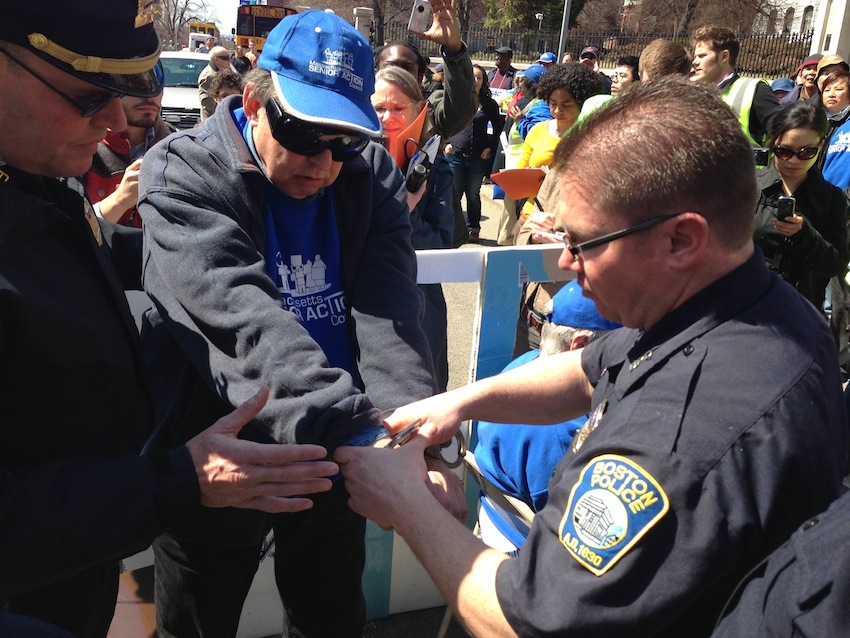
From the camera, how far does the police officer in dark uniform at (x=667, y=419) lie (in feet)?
3.91

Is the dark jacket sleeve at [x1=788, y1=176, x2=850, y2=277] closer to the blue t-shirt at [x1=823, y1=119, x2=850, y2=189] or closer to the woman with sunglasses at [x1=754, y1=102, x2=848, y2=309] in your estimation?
the woman with sunglasses at [x1=754, y1=102, x2=848, y2=309]

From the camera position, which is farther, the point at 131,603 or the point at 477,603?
the point at 131,603

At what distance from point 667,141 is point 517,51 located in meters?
38.4

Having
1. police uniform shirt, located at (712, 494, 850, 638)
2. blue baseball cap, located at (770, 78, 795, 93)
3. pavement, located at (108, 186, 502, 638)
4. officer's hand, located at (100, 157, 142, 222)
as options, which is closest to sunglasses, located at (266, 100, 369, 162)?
police uniform shirt, located at (712, 494, 850, 638)

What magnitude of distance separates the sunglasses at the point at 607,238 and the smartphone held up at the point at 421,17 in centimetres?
299

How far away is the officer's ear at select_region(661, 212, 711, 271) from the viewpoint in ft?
4.50

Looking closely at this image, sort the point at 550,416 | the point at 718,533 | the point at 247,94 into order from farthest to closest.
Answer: the point at 550,416, the point at 247,94, the point at 718,533

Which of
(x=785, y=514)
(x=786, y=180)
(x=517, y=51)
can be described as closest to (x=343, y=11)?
(x=517, y=51)

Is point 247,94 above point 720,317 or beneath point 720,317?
above

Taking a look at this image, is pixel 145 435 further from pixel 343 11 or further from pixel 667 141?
pixel 343 11

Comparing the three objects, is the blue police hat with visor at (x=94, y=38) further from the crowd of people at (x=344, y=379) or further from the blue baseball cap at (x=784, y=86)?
the blue baseball cap at (x=784, y=86)

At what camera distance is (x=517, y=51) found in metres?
37.2

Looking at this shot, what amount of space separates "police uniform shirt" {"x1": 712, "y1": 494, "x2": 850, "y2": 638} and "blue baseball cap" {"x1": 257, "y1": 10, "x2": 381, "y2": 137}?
128cm

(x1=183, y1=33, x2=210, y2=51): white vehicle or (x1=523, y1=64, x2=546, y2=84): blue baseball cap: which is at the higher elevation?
(x1=523, y1=64, x2=546, y2=84): blue baseball cap
